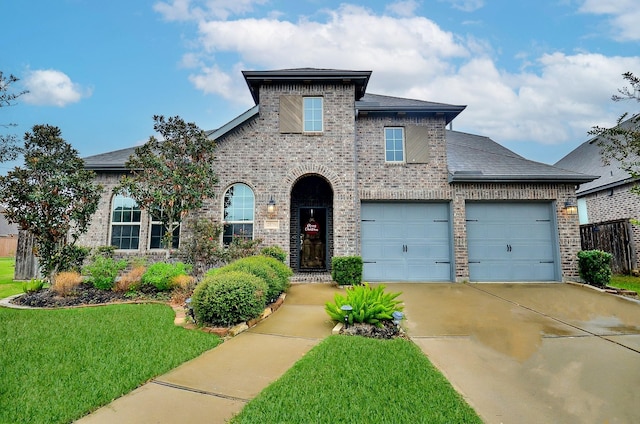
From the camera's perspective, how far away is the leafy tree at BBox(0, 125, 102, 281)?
7.12m

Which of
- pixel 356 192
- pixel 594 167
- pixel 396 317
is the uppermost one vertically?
pixel 594 167

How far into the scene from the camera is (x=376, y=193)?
32.4 ft

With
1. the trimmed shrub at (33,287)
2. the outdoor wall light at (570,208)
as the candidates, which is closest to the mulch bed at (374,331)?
the trimmed shrub at (33,287)

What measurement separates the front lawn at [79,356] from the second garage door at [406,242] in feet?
20.7

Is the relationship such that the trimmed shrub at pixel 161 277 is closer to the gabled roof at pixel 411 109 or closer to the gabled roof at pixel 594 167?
the gabled roof at pixel 411 109

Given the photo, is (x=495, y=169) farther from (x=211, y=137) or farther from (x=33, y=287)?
(x=33, y=287)

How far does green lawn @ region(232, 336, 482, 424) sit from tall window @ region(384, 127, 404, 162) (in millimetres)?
7476

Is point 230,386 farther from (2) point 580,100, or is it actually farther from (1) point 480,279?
(2) point 580,100

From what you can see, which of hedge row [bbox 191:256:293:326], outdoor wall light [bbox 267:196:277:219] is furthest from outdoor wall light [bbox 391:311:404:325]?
outdoor wall light [bbox 267:196:277:219]

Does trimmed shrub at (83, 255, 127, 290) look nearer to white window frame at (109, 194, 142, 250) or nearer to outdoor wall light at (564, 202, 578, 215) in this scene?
white window frame at (109, 194, 142, 250)

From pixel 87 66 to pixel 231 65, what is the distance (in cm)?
629

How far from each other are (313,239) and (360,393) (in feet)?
32.2

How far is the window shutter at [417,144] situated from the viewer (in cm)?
1004

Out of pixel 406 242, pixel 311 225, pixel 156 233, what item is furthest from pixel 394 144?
pixel 156 233
